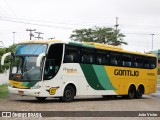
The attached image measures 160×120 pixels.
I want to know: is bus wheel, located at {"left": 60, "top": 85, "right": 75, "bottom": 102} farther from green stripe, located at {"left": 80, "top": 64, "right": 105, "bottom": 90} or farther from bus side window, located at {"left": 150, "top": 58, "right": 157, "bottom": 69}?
bus side window, located at {"left": 150, "top": 58, "right": 157, "bottom": 69}

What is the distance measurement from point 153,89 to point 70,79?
11.4 metres

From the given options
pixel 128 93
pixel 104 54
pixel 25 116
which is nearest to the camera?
pixel 25 116

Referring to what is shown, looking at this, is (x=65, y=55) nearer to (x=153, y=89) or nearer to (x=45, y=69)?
(x=45, y=69)

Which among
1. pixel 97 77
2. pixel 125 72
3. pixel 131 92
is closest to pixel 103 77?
pixel 97 77

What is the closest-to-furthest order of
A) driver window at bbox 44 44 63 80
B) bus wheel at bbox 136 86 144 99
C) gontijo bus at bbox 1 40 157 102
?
gontijo bus at bbox 1 40 157 102
driver window at bbox 44 44 63 80
bus wheel at bbox 136 86 144 99

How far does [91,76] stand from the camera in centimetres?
2431

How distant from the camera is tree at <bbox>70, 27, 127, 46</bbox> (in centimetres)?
9188

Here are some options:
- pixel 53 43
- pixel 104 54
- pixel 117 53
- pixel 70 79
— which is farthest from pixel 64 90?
pixel 117 53

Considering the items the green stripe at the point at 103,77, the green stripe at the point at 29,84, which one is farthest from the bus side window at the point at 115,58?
the green stripe at the point at 29,84

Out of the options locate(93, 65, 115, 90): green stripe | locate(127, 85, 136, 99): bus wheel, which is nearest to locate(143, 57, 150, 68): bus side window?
locate(127, 85, 136, 99): bus wheel

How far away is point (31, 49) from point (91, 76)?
4546 mm

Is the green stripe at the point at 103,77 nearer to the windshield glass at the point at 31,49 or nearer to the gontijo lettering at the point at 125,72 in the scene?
the gontijo lettering at the point at 125,72

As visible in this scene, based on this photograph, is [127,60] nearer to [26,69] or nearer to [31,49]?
[31,49]

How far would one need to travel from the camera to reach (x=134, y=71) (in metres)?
29.1
